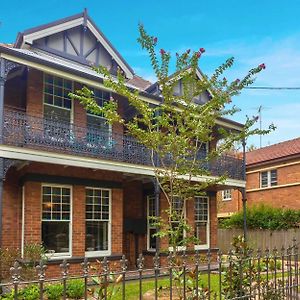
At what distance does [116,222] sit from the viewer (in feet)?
55.5

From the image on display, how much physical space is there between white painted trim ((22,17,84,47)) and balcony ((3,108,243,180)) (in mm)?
3346

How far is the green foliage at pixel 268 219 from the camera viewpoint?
87.0 feet

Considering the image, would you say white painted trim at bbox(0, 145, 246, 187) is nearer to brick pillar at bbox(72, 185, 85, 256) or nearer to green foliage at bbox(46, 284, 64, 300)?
brick pillar at bbox(72, 185, 85, 256)

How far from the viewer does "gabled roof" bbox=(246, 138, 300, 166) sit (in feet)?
95.4

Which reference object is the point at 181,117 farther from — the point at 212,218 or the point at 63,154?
the point at 212,218

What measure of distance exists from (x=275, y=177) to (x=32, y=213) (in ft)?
64.7

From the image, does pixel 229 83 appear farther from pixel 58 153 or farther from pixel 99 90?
pixel 99 90

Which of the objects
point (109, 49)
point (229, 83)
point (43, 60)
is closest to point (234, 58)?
point (229, 83)

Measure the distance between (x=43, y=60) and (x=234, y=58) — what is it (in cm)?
643

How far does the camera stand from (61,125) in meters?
14.6

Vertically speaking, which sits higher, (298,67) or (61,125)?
(298,67)

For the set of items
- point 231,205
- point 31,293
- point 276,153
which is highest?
point 276,153

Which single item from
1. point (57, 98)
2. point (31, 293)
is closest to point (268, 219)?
point (57, 98)

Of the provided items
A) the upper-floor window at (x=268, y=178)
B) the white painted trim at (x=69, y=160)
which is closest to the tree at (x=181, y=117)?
the white painted trim at (x=69, y=160)
